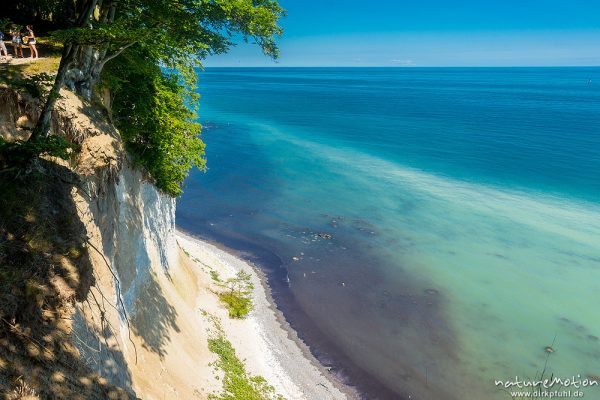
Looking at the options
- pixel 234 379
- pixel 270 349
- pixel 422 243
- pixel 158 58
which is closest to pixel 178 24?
pixel 158 58

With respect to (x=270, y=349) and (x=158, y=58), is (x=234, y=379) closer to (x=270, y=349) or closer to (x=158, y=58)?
(x=270, y=349)

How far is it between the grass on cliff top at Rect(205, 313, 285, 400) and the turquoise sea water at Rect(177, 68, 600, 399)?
5189 millimetres

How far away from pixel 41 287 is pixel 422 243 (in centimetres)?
3389

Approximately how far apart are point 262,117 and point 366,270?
7105cm

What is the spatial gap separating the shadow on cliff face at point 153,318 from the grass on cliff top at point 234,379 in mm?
2851

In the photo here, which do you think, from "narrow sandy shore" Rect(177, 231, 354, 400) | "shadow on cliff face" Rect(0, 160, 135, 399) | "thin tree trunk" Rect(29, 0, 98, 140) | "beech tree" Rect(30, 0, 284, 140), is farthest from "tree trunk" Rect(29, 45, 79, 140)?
"narrow sandy shore" Rect(177, 231, 354, 400)

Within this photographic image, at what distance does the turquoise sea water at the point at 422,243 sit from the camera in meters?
23.4

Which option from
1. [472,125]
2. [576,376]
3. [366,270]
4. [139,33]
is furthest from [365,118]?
[139,33]

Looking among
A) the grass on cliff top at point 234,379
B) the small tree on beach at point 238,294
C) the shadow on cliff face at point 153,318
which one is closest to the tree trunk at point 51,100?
the shadow on cliff face at point 153,318

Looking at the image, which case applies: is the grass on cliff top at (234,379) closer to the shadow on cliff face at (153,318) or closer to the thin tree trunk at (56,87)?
the shadow on cliff face at (153,318)

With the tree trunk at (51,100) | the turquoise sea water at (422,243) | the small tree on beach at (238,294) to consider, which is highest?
the tree trunk at (51,100)

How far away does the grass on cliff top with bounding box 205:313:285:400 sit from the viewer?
54.9 ft

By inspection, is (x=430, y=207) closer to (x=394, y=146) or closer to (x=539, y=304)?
(x=539, y=304)

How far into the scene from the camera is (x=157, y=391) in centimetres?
1274
